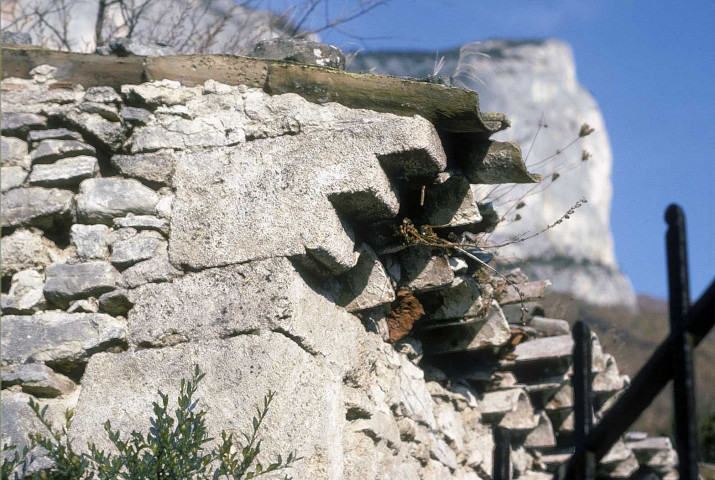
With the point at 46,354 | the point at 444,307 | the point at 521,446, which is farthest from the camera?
the point at 521,446

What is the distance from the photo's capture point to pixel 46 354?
9.06 feet

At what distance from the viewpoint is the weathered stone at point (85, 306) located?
2826 mm

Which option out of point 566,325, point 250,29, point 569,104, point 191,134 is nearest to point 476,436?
point 566,325

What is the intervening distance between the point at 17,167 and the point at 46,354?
739 millimetres

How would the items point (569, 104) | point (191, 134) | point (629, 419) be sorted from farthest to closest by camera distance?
point (569, 104), point (191, 134), point (629, 419)

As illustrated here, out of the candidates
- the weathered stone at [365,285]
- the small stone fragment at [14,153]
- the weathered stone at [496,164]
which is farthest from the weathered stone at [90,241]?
the weathered stone at [496,164]

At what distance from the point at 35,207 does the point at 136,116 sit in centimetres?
50

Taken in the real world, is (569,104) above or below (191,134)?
above

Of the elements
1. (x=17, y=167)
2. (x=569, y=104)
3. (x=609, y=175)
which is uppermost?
(x=569, y=104)

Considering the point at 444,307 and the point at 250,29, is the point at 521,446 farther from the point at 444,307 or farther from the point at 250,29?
the point at 250,29

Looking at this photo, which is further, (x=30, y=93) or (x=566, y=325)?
(x=566, y=325)

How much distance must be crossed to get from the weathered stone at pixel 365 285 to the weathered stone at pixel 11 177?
1.25 m

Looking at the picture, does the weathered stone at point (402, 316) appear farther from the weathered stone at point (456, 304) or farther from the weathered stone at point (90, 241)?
the weathered stone at point (90, 241)

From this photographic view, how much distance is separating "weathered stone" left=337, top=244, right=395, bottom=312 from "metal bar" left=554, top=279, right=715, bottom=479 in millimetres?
1517
